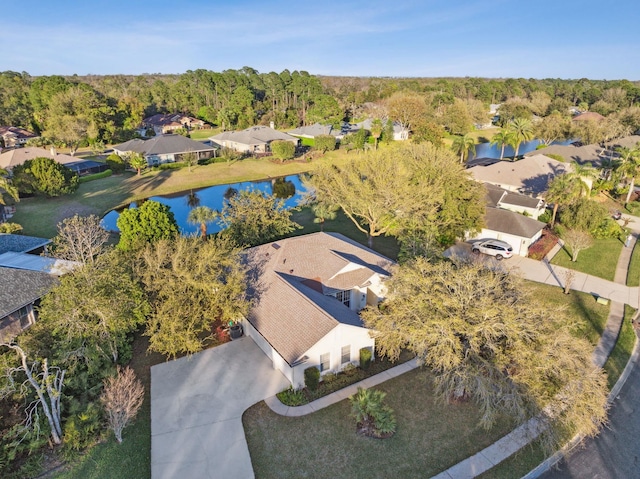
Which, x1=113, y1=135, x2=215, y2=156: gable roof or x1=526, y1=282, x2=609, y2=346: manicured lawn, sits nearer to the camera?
x1=526, y1=282, x2=609, y2=346: manicured lawn

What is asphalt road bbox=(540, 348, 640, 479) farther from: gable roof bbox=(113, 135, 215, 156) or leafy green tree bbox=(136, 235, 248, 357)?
gable roof bbox=(113, 135, 215, 156)

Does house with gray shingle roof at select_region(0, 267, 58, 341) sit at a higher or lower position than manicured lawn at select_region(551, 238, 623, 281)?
higher


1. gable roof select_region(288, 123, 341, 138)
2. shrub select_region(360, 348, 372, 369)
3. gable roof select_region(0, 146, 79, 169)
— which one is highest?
gable roof select_region(0, 146, 79, 169)

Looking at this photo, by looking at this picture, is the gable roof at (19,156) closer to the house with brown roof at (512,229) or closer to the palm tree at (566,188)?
the house with brown roof at (512,229)

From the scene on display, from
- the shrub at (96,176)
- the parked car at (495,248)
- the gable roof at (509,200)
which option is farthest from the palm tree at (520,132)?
the shrub at (96,176)

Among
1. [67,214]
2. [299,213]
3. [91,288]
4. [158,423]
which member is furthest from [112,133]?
[158,423]

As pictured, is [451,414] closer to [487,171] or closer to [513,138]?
[487,171]

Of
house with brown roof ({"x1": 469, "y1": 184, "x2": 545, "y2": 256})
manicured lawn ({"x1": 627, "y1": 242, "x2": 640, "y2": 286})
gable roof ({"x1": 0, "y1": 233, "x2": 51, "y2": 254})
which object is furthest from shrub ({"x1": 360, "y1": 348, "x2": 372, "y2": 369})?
gable roof ({"x1": 0, "y1": 233, "x2": 51, "y2": 254})
